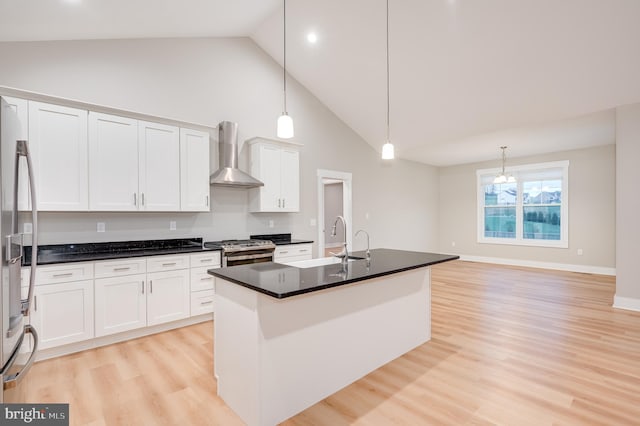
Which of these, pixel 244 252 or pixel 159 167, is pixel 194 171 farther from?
pixel 244 252

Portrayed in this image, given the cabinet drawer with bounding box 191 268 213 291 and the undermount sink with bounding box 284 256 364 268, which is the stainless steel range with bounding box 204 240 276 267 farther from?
the undermount sink with bounding box 284 256 364 268

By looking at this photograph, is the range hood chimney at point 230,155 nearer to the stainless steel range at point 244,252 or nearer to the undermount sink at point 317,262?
the stainless steel range at point 244,252

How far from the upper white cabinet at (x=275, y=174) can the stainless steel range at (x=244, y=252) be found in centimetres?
72

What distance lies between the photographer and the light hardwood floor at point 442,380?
77.5 inches

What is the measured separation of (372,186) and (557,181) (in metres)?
4.16

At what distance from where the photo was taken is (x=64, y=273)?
2.81 meters

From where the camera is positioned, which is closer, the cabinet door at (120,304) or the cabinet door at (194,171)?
the cabinet door at (120,304)

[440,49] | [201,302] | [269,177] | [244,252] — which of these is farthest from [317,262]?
[440,49]

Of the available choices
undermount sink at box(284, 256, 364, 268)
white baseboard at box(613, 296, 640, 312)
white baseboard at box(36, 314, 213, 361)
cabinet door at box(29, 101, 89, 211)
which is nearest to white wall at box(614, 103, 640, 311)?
white baseboard at box(613, 296, 640, 312)

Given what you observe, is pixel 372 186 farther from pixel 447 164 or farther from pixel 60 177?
pixel 60 177

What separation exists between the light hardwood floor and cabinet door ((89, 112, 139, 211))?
1.49 m

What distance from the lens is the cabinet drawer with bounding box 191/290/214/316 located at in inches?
142

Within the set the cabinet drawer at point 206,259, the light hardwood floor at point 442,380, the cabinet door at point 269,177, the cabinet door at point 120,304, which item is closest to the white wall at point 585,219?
the light hardwood floor at point 442,380

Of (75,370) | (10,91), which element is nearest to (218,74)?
(10,91)
